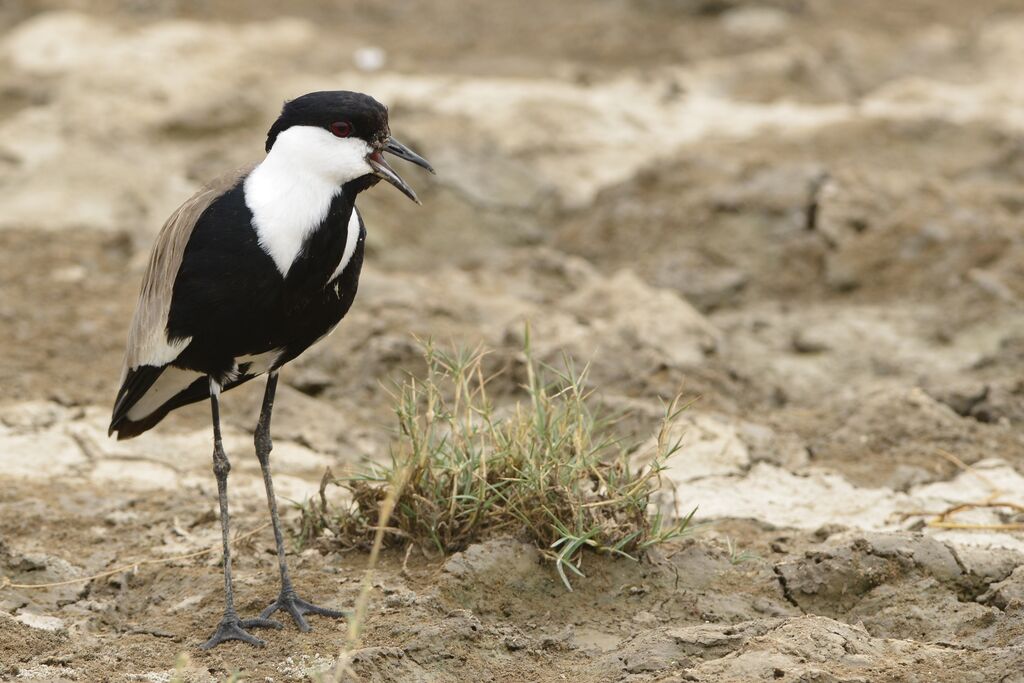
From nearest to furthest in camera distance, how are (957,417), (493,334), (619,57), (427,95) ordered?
(957,417) → (493,334) → (427,95) → (619,57)

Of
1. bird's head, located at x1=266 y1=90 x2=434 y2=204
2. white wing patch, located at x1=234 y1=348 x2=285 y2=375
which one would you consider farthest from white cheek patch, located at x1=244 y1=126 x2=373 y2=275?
white wing patch, located at x1=234 y1=348 x2=285 y2=375

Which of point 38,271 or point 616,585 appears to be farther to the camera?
point 38,271

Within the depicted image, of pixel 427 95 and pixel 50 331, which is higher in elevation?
pixel 427 95

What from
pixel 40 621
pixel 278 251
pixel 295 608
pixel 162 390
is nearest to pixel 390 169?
pixel 278 251

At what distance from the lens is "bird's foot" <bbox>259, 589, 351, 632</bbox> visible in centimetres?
389

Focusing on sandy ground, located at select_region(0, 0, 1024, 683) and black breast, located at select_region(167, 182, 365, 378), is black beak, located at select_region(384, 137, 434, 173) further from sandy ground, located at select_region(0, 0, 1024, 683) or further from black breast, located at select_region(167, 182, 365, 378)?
sandy ground, located at select_region(0, 0, 1024, 683)

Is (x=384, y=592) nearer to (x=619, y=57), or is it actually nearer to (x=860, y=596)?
(x=860, y=596)

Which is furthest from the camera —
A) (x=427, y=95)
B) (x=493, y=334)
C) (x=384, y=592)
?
(x=427, y=95)

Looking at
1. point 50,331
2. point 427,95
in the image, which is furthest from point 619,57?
point 50,331

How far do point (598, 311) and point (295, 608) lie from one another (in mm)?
2674

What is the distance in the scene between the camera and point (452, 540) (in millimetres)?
4078

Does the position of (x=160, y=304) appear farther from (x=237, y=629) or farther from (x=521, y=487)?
(x=521, y=487)

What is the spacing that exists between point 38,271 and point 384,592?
3.69 meters

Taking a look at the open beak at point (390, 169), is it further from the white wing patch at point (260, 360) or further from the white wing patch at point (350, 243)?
the white wing patch at point (260, 360)
